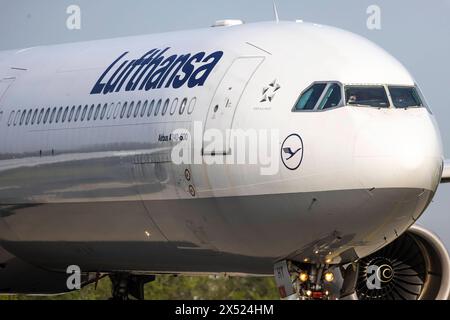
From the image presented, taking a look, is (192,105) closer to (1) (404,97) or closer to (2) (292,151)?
(2) (292,151)

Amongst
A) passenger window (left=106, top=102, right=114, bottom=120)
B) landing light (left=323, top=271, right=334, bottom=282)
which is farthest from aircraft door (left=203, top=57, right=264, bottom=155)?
passenger window (left=106, top=102, right=114, bottom=120)

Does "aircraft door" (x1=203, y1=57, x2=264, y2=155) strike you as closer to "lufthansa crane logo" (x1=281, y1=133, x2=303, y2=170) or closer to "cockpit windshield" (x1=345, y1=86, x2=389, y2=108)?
"lufthansa crane logo" (x1=281, y1=133, x2=303, y2=170)

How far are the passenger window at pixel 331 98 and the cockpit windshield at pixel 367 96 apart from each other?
0.38ft

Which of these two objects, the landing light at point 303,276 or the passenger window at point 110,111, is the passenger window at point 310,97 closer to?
the landing light at point 303,276

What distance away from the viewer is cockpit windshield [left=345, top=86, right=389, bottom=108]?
74.8ft

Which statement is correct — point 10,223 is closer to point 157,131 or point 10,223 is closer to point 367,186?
point 157,131

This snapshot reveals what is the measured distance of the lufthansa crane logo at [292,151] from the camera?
22.4m

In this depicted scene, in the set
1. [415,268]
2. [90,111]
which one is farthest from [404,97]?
[415,268]

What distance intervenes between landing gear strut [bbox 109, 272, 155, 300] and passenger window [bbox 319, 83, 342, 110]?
8.43 meters

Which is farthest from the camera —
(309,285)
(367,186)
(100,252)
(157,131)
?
(100,252)

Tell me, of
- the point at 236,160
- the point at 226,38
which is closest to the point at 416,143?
the point at 236,160

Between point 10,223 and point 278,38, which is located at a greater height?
point 278,38

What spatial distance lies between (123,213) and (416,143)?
569 centimetres

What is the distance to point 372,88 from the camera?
76.1 feet
